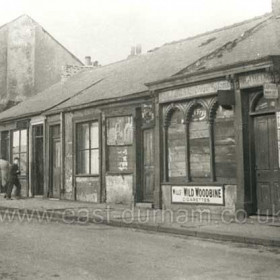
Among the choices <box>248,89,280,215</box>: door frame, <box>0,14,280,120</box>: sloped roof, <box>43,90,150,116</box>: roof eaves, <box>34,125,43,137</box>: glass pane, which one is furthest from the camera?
<box>34,125,43,137</box>: glass pane

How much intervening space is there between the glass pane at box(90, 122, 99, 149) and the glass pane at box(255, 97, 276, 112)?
278 inches

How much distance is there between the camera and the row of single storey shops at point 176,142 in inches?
448

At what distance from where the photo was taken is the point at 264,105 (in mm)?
11359

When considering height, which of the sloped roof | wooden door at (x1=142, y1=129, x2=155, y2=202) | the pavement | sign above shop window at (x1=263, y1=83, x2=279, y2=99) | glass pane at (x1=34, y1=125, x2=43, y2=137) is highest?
the sloped roof

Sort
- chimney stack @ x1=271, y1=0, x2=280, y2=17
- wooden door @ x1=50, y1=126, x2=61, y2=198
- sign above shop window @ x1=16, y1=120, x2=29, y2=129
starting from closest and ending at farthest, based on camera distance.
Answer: chimney stack @ x1=271, y1=0, x2=280, y2=17 < wooden door @ x1=50, y1=126, x2=61, y2=198 < sign above shop window @ x1=16, y1=120, x2=29, y2=129

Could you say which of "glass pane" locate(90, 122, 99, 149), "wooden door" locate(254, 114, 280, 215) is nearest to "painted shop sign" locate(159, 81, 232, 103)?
"wooden door" locate(254, 114, 280, 215)

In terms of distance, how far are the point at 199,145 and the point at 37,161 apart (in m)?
9.85

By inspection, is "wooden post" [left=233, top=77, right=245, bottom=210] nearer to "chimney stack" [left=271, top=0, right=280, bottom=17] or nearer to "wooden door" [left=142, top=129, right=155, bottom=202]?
"chimney stack" [left=271, top=0, right=280, bottom=17]

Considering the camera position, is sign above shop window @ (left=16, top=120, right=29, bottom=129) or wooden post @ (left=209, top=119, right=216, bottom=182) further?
sign above shop window @ (left=16, top=120, right=29, bottom=129)

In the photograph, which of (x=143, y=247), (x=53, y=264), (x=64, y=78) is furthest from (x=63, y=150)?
(x=53, y=264)

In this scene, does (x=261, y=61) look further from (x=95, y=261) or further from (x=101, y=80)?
(x=101, y=80)

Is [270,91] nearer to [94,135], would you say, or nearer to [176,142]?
[176,142]

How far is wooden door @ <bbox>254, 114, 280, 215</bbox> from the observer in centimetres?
1112

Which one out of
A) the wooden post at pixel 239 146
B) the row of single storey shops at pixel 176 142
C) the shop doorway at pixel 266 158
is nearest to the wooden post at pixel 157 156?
the row of single storey shops at pixel 176 142
